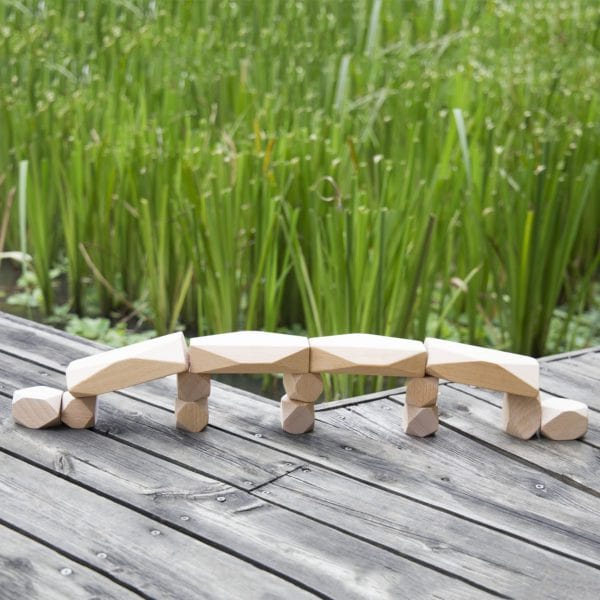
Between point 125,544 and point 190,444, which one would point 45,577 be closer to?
point 125,544

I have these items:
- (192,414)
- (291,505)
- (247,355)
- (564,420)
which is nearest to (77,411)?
(192,414)

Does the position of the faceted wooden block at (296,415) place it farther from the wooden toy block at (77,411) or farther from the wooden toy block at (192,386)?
the wooden toy block at (77,411)

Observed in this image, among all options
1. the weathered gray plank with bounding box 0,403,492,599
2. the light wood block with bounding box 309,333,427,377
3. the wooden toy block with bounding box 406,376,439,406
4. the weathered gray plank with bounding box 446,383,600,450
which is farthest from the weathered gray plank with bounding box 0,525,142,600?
the weathered gray plank with bounding box 446,383,600,450

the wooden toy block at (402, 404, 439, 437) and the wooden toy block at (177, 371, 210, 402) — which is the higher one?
the wooden toy block at (177, 371, 210, 402)

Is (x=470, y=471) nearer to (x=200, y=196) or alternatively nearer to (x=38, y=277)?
(x=200, y=196)

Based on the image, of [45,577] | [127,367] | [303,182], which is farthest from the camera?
[303,182]

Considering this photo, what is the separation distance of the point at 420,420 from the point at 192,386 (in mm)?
430

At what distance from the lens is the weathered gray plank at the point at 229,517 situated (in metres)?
1.53

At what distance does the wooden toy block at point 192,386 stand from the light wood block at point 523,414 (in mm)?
574

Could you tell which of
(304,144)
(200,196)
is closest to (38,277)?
(200,196)

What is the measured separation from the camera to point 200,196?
2.71 m

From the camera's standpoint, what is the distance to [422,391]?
6.46 feet

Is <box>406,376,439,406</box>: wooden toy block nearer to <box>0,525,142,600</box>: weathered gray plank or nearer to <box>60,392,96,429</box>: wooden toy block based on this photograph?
<box>60,392,96,429</box>: wooden toy block

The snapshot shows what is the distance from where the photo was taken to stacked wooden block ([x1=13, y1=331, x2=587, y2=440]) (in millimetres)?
1896
